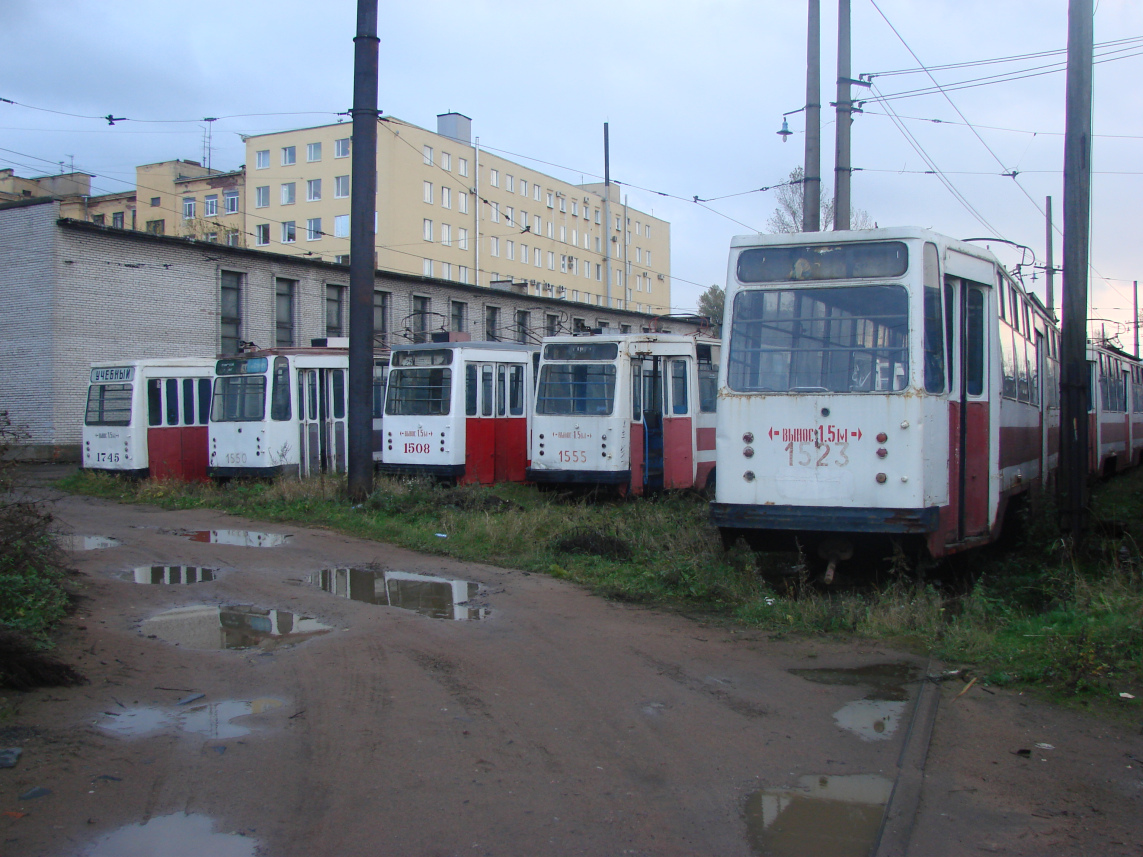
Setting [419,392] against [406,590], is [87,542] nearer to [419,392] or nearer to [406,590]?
[406,590]

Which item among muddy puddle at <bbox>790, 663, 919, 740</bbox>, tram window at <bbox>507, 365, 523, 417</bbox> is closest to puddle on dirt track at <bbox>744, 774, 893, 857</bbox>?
muddy puddle at <bbox>790, 663, 919, 740</bbox>

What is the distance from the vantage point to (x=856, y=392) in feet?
28.2

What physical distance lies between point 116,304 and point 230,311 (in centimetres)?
435

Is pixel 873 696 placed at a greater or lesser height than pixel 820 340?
lesser

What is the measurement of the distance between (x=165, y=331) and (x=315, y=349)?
1240 cm

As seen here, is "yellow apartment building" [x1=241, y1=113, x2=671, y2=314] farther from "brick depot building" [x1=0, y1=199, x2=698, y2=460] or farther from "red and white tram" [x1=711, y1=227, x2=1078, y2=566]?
"red and white tram" [x1=711, y1=227, x2=1078, y2=566]

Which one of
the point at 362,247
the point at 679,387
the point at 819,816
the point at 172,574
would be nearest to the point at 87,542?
the point at 172,574

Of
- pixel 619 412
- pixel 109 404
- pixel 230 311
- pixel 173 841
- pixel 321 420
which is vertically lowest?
pixel 173 841

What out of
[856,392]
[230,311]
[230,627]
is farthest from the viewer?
[230,311]

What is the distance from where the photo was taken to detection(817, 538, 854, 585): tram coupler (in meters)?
8.98

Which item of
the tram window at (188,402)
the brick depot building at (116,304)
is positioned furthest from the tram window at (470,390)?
the tram window at (188,402)

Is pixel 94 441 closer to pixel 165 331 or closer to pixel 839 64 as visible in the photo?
pixel 165 331

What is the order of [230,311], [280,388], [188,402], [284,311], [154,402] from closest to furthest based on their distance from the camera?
1. [280,388]
2. [154,402]
3. [188,402]
4. [230,311]
5. [284,311]

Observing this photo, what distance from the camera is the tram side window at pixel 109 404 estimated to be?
2097cm
